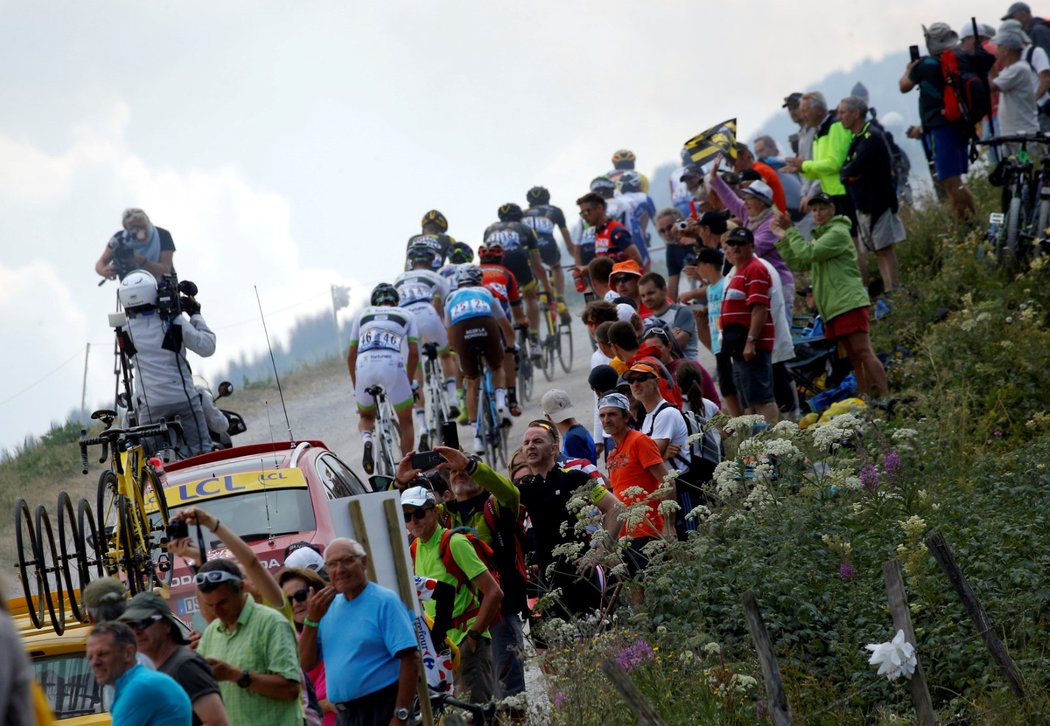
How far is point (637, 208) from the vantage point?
2430 cm

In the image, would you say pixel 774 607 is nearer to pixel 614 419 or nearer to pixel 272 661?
pixel 614 419

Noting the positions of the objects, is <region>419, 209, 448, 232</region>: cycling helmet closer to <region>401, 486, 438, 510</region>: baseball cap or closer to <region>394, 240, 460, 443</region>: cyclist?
<region>394, 240, 460, 443</region>: cyclist

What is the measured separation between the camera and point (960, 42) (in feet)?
59.8

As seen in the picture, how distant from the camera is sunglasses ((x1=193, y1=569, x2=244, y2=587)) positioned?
22.7 ft

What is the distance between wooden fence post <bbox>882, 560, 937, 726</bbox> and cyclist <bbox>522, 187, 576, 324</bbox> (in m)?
16.9

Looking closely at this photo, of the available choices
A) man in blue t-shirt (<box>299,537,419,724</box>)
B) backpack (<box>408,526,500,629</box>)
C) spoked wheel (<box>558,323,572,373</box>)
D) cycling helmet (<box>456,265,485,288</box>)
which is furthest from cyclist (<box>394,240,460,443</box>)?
man in blue t-shirt (<box>299,537,419,724</box>)

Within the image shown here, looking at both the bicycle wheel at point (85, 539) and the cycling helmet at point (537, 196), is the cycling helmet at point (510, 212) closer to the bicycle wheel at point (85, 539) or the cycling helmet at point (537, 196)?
the cycling helmet at point (537, 196)

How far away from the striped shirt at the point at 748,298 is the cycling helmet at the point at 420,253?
6114 millimetres

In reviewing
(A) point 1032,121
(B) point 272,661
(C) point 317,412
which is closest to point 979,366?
(A) point 1032,121

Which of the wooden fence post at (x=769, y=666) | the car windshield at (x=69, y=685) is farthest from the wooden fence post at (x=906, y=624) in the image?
the car windshield at (x=69, y=685)

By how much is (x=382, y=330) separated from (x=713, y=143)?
21.3 feet

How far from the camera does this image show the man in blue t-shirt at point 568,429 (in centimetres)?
1131

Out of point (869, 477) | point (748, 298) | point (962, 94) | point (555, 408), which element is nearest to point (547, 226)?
point (962, 94)

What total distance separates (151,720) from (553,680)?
96.8 inches
